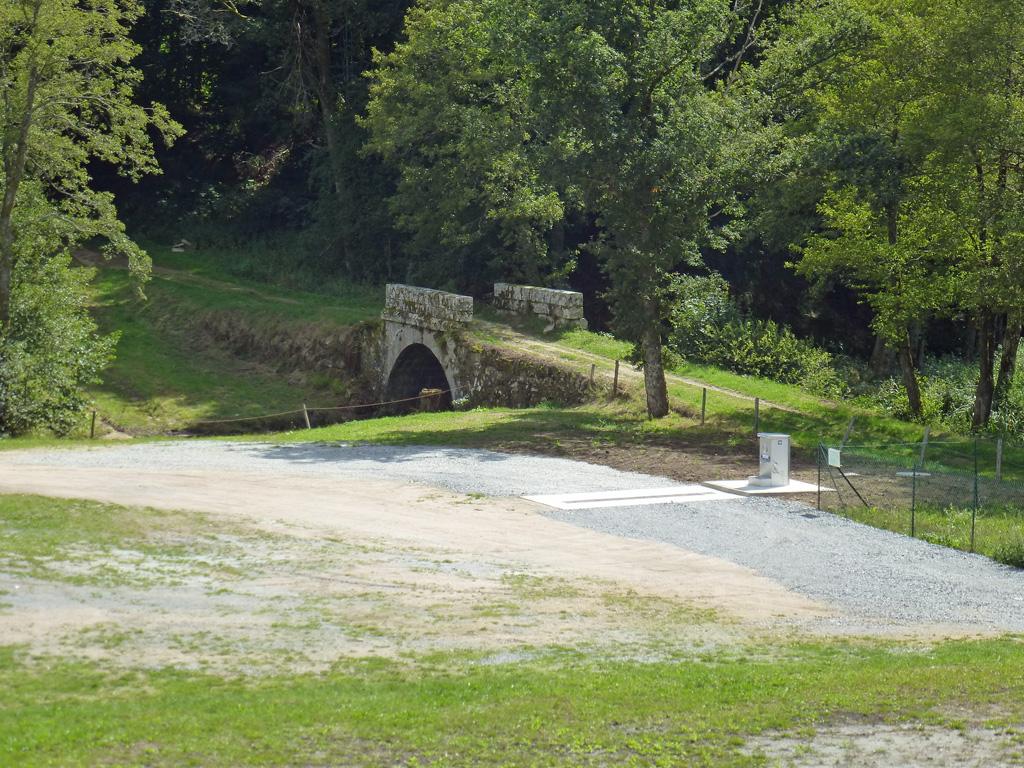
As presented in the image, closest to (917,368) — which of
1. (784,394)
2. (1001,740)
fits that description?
(784,394)

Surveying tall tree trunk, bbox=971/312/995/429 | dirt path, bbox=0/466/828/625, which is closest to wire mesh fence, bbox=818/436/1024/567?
dirt path, bbox=0/466/828/625

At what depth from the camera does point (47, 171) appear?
38.1 m

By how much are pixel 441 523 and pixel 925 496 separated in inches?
337

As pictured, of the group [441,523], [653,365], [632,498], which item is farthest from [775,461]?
[441,523]

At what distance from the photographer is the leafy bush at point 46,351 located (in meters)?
34.4

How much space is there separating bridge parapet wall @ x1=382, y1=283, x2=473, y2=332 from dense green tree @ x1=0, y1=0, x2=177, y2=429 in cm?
898

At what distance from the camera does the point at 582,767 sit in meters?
11.5

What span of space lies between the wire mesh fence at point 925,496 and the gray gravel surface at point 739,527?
469mm

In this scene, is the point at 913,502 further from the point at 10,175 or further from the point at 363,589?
the point at 10,175

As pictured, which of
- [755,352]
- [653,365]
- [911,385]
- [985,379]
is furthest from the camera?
[755,352]

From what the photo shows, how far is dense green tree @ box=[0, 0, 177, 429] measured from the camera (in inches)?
1396

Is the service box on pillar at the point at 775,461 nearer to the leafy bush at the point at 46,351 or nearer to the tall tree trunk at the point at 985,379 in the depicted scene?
the tall tree trunk at the point at 985,379

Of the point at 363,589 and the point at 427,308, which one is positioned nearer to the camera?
the point at 363,589

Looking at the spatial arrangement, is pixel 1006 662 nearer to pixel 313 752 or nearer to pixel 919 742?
pixel 919 742
